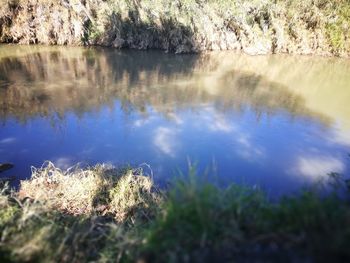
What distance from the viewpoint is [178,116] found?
6.43 metres

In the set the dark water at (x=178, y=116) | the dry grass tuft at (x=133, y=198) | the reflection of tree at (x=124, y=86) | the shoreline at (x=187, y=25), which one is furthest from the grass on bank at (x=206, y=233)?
the shoreline at (x=187, y=25)

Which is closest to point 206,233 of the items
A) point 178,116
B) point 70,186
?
point 70,186

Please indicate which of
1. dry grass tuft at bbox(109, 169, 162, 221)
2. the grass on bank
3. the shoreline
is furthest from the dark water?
the shoreline

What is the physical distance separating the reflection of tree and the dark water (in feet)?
0.08

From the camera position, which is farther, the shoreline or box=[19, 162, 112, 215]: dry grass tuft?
the shoreline

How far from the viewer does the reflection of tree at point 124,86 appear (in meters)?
6.87

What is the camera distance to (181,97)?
740 cm

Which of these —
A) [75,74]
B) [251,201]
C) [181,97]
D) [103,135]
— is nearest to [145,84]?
[181,97]

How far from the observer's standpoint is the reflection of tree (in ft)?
22.5

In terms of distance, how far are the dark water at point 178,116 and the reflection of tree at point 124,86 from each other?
0.08ft

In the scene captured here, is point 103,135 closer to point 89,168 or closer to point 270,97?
point 89,168

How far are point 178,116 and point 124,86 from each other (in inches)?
83.3

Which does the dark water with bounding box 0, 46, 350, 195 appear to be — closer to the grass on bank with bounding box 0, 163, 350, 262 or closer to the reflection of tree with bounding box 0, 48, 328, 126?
the reflection of tree with bounding box 0, 48, 328, 126

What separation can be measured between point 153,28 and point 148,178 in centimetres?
833
